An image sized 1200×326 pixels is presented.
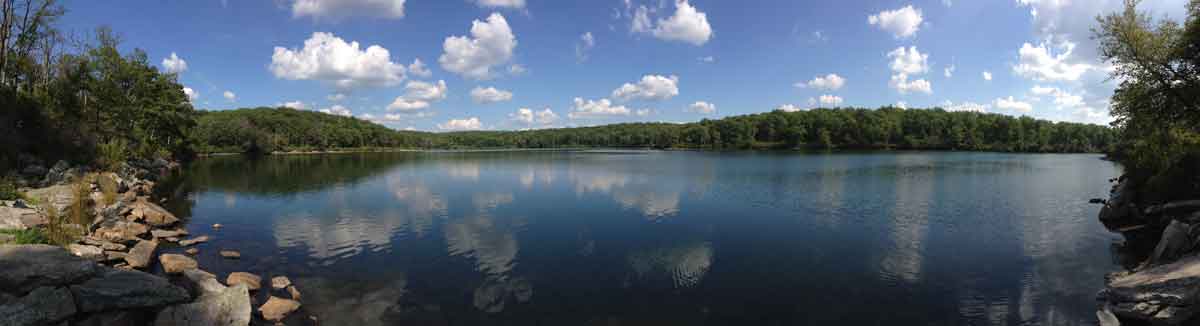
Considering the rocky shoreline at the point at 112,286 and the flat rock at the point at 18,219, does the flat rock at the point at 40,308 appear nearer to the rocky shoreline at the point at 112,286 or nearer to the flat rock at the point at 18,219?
the rocky shoreline at the point at 112,286

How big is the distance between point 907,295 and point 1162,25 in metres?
21.7

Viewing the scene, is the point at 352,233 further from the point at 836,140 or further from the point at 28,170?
the point at 836,140

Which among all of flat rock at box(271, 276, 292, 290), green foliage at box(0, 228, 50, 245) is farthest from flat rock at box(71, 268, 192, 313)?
green foliage at box(0, 228, 50, 245)

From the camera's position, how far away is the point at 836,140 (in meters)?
143

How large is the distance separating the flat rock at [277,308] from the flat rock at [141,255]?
557 cm

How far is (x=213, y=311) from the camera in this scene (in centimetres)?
809

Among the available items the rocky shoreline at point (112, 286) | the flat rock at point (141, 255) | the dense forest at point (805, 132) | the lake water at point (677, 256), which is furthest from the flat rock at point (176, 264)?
the dense forest at point (805, 132)

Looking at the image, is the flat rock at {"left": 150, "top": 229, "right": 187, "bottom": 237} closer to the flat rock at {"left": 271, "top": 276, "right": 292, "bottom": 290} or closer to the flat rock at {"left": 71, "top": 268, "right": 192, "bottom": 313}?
the flat rock at {"left": 271, "top": 276, "right": 292, "bottom": 290}

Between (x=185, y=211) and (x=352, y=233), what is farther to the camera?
(x=185, y=211)

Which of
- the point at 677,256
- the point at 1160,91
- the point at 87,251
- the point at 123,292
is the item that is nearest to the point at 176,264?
the point at 87,251

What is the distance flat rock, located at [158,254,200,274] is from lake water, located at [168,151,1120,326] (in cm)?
66

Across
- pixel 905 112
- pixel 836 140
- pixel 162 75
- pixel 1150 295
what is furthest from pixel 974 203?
pixel 905 112

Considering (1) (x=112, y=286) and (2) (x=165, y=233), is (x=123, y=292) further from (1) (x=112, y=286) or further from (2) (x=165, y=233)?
(2) (x=165, y=233)

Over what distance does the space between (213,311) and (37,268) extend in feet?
8.38
